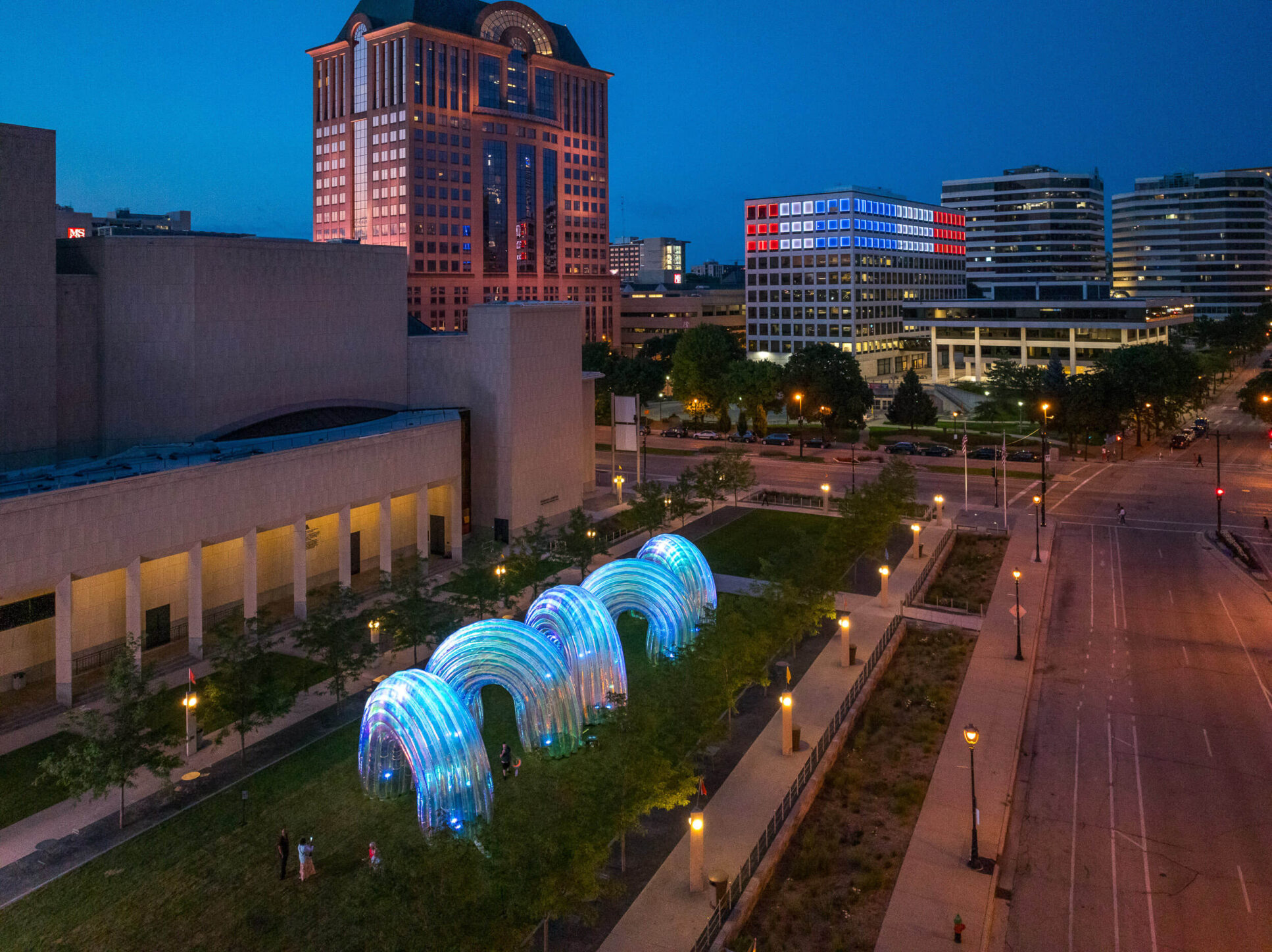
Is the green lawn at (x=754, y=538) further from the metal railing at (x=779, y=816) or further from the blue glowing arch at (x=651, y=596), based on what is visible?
the blue glowing arch at (x=651, y=596)

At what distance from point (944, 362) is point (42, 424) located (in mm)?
136857

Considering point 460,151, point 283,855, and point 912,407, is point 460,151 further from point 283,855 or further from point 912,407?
point 283,855

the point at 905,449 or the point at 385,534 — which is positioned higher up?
the point at 905,449

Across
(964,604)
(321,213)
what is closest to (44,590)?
(964,604)

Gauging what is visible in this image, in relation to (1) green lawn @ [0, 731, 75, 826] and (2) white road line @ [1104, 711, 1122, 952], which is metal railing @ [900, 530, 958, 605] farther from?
(1) green lawn @ [0, 731, 75, 826]

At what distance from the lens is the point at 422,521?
50469 millimetres

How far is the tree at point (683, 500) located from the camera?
5700 centimetres

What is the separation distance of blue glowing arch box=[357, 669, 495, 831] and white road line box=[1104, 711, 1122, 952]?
48.9 feet

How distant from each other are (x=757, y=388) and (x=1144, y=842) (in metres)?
74.9

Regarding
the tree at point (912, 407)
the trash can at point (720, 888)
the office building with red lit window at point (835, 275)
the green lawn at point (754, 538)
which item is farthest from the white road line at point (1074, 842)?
the office building with red lit window at point (835, 275)

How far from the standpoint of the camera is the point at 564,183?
16475 centimetres

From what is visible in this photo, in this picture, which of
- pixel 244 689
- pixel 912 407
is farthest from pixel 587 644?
pixel 912 407

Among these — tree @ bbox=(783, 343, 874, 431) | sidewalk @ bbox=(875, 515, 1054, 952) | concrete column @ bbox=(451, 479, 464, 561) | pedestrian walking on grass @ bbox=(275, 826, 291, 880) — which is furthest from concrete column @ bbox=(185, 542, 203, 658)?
tree @ bbox=(783, 343, 874, 431)

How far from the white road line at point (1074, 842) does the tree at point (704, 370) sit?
7312 centimetres
